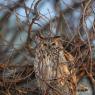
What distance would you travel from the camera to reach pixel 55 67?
316cm

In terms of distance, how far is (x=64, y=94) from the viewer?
10.4ft

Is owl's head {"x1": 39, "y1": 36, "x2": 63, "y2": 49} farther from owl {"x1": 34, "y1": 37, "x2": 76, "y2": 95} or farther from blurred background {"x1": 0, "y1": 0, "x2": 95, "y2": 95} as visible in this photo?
blurred background {"x1": 0, "y1": 0, "x2": 95, "y2": 95}

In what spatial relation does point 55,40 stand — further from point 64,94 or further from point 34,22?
point 64,94

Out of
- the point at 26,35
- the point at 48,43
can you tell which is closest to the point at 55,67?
the point at 48,43

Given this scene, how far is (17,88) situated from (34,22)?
3.15 feet

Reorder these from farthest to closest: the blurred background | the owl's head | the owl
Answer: the blurred background < the owl's head < the owl

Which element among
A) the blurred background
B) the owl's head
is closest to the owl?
the owl's head

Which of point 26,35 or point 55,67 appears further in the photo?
point 26,35

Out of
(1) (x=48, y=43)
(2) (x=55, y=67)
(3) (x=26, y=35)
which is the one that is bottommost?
(2) (x=55, y=67)

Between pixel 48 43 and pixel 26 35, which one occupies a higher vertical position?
pixel 26 35

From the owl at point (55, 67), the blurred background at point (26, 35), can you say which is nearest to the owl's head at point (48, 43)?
the owl at point (55, 67)

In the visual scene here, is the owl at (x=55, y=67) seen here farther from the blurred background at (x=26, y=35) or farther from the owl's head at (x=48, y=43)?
the blurred background at (x=26, y=35)

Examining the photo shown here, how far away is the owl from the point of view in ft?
10.1

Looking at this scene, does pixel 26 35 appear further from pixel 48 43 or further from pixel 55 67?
pixel 55 67
